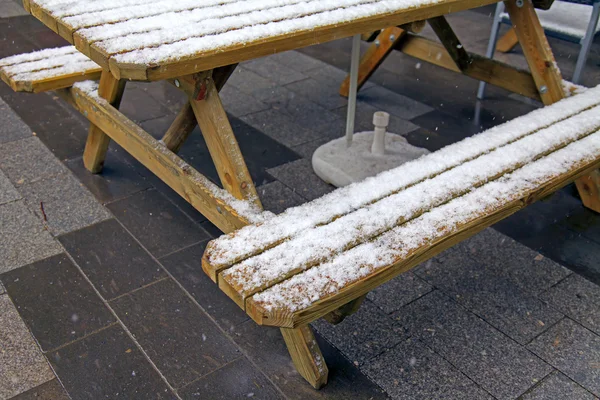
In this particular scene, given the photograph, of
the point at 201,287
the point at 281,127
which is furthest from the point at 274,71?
the point at 201,287

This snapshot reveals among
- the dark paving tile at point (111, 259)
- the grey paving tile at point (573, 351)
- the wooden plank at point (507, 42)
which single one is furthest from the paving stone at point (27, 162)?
the wooden plank at point (507, 42)

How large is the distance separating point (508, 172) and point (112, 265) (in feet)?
5.68

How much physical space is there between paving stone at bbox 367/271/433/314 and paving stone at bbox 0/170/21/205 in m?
1.94

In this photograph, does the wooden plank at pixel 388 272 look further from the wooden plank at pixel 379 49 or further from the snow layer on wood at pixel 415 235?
the wooden plank at pixel 379 49

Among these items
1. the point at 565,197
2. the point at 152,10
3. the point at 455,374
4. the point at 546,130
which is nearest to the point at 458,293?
the point at 455,374

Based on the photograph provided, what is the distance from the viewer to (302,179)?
11.2 ft

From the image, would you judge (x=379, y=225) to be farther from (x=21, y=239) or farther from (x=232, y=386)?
(x=21, y=239)

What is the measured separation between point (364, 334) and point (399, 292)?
308 millimetres

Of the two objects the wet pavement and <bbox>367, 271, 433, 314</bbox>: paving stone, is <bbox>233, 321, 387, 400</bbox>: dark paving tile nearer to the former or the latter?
the wet pavement

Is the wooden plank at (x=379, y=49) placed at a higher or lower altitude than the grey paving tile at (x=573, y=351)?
higher

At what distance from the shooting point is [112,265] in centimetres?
273

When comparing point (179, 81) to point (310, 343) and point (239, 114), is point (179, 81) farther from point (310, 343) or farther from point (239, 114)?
point (239, 114)

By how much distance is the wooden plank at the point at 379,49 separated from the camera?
389cm

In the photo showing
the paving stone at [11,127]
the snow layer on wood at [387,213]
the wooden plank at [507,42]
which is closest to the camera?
the snow layer on wood at [387,213]
